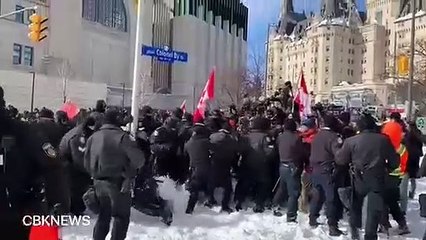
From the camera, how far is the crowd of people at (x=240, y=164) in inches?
291

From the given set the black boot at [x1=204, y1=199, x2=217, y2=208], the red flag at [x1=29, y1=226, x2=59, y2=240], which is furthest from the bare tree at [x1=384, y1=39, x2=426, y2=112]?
the red flag at [x1=29, y1=226, x2=59, y2=240]

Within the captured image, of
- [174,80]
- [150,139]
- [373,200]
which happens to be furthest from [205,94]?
[174,80]

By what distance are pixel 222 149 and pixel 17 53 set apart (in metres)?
48.9

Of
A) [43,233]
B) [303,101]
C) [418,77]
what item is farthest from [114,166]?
[418,77]

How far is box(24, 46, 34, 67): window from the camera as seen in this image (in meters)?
57.4

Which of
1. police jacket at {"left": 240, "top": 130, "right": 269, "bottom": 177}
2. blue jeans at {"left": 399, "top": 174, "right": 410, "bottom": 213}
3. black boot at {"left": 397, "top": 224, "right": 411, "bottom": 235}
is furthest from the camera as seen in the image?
police jacket at {"left": 240, "top": 130, "right": 269, "bottom": 177}

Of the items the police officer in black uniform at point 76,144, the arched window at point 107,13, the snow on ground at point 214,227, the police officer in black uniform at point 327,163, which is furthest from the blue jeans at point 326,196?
the arched window at point 107,13

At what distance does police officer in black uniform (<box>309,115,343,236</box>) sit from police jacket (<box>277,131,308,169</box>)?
41 centimetres

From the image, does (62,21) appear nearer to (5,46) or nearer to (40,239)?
(5,46)

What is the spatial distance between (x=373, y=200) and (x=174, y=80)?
2901 inches

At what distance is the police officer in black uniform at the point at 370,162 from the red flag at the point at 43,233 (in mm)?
5068

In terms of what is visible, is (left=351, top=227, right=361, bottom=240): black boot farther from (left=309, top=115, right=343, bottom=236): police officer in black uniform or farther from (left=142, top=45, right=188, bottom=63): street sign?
(left=142, top=45, right=188, bottom=63): street sign

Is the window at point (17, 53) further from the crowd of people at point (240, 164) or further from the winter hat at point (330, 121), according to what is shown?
the winter hat at point (330, 121)

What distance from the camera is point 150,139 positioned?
11359 mm
